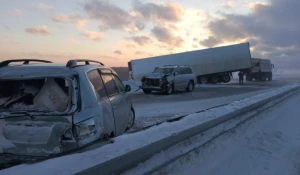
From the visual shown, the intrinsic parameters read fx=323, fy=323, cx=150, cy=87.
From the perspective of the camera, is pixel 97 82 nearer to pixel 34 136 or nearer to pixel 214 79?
pixel 34 136

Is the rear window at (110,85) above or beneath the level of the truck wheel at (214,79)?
above

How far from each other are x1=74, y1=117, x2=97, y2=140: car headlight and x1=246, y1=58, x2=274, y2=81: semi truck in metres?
41.8

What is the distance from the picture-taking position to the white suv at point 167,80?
20797 mm

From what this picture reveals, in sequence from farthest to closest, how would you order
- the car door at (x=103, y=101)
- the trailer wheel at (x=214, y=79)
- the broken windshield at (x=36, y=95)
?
the trailer wheel at (x=214, y=79) < the car door at (x=103, y=101) < the broken windshield at (x=36, y=95)

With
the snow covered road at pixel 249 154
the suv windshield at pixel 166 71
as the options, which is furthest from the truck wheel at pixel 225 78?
the snow covered road at pixel 249 154

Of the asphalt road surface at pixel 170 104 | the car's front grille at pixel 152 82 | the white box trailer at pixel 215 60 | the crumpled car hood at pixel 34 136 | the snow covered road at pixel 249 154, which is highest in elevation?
the white box trailer at pixel 215 60

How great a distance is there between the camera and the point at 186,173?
3.48 meters

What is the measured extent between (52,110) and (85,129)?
57cm

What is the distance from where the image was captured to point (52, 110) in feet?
14.1

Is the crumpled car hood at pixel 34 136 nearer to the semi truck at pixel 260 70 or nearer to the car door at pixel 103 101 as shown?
the car door at pixel 103 101

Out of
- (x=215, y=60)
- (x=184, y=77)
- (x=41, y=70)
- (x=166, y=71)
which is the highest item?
(x=215, y=60)

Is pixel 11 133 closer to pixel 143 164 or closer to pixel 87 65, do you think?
pixel 87 65

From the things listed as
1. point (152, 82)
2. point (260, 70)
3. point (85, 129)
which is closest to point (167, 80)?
point (152, 82)

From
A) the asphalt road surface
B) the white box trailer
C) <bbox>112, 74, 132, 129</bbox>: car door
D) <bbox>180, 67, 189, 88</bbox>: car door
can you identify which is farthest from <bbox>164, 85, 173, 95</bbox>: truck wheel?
<bbox>112, 74, 132, 129</bbox>: car door
